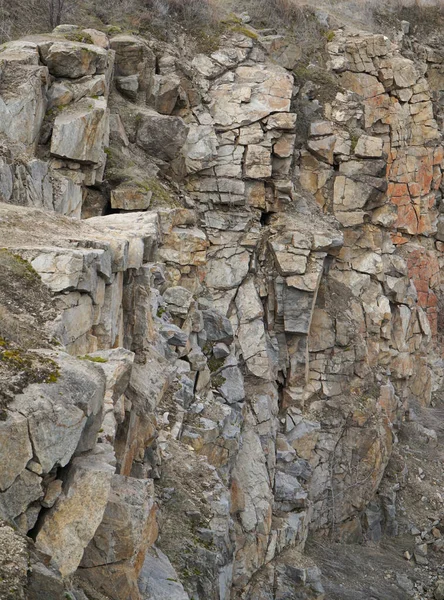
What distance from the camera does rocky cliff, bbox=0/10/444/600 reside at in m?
6.34

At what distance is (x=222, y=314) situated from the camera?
21.3 m

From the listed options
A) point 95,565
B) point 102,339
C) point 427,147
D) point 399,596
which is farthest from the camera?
point 427,147

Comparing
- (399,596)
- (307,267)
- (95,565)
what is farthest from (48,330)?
(307,267)

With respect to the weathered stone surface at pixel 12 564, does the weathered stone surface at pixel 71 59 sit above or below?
above

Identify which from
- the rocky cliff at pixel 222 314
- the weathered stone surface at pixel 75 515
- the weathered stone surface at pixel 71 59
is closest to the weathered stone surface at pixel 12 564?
the rocky cliff at pixel 222 314

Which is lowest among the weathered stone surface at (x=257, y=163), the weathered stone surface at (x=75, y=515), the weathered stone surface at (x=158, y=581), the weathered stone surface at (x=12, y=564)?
the weathered stone surface at (x=158, y=581)

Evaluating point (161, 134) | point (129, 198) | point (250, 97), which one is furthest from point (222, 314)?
point (250, 97)

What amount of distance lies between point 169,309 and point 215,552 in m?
7.12

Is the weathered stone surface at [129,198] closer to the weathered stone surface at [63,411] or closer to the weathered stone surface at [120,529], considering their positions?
the weathered stone surface at [63,411]

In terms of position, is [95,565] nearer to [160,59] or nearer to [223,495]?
[223,495]

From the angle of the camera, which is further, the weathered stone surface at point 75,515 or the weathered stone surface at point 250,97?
the weathered stone surface at point 250,97

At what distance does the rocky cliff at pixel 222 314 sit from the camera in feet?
20.8

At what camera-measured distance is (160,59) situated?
25.1 metres

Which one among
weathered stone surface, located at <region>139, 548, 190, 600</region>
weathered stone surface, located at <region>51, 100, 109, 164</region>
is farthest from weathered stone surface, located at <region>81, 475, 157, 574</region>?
weathered stone surface, located at <region>51, 100, 109, 164</region>
